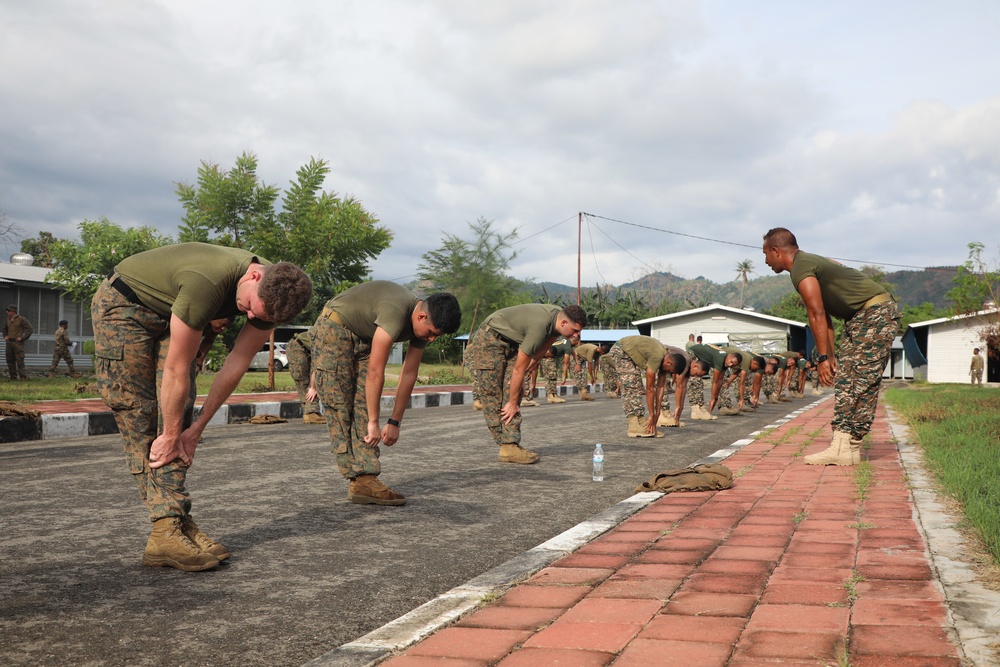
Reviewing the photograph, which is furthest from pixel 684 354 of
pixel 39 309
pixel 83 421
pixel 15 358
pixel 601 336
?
pixel 601 336

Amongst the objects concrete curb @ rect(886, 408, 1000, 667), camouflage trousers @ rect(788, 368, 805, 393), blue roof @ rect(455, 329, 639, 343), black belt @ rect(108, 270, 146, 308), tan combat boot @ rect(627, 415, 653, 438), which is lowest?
concrete curb @ rect(886, 408, 1000, 667)

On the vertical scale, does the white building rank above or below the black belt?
above

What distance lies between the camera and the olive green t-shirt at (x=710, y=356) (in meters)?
13.7

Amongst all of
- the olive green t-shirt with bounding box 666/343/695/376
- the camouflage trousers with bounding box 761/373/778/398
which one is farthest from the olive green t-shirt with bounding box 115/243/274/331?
the camouflage trousers with bounding box 761/373/778/398

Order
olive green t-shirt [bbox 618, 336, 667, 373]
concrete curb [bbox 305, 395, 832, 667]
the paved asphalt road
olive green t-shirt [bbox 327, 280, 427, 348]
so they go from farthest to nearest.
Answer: olive green t-shirt [bbox 618, 336, 667, 373] < olive green t-shirt [bbox 327, 280, 427, 348] < the paved asphalt road < concrete curb [bbox 305, 395, 832, 667]

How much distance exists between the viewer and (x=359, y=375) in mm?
5777

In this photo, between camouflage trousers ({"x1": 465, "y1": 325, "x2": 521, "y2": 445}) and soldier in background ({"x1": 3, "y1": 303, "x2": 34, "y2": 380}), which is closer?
camouflage trousers ({"x1": 465, "y1": 325, "x2": 521, "y2": 445})

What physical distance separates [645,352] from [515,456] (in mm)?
3320

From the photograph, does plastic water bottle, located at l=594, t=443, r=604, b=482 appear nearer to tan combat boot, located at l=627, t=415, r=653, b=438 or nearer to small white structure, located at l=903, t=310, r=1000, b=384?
tan combat boot, located at l=627, t=415, r=653, b=438

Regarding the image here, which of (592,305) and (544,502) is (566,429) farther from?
(592,305)

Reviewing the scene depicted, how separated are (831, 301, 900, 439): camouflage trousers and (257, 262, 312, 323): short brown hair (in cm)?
496

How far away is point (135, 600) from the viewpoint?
344 cm

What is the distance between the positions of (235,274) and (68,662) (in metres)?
1.70

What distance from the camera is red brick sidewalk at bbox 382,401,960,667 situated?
2.63m
